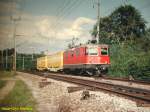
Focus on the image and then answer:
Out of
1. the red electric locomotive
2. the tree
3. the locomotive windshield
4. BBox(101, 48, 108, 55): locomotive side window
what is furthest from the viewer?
the tree

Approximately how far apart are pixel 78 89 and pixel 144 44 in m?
12.5

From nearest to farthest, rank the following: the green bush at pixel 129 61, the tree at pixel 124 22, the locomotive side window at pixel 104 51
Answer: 1. the green bush at pixel 129 61
2. the locomotive side window at pixel 104 51
3. the tree at pixel 124 22

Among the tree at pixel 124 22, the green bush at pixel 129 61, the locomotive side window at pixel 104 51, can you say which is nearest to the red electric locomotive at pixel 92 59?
the locomotive side window at pixel 104 51

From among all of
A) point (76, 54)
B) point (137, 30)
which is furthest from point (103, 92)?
point (137, 30)

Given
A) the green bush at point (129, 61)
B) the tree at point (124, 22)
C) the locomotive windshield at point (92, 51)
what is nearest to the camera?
the green bush at point (129, 61)

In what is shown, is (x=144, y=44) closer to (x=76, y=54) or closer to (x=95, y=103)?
(x=76, y=54)

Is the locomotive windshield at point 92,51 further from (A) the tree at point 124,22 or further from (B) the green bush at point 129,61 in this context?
(A) the tree at point 124,22

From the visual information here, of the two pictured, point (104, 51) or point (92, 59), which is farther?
point (104, 51)

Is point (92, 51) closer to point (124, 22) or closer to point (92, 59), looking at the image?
point (92, 59)

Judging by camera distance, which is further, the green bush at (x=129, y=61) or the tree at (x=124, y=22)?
the tree at (x=124, y=22)

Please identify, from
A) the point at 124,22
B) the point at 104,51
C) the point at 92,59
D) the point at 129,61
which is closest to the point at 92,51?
the point at 92,59

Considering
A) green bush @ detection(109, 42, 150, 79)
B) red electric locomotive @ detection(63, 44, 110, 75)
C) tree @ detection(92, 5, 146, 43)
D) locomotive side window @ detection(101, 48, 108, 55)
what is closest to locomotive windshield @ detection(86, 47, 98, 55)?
red electric locomotive @ detection(63, 44, 110, 75)

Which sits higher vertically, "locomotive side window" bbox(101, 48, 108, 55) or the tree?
the tree

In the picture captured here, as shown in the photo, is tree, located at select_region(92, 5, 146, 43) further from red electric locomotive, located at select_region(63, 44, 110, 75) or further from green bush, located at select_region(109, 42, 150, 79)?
red electric locomotive, located at select_region(63, 44, 110, 75)
